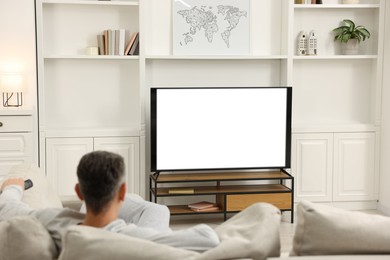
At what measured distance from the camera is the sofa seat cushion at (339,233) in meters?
2.06

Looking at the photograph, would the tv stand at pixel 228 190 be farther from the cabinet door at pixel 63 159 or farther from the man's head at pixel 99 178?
the man's head at pixel 99 178

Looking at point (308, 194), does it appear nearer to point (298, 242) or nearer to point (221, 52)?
point (221, 52)

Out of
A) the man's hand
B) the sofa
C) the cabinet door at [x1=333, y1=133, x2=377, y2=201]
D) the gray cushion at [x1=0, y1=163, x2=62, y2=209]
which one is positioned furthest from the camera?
the cabinet door at [x1=333, y1=133, x2=377, y2=201]

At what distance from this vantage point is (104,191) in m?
2.14

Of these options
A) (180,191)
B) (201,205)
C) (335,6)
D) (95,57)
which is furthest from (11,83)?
(335,6)

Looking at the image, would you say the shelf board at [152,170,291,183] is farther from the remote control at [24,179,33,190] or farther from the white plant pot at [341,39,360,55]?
the remote control at [24,179,33,190]

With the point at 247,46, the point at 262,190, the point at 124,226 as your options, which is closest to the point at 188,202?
the point at 262,190

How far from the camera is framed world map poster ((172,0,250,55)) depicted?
19.6ft

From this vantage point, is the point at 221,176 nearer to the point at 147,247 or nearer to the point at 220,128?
the point at 220,128

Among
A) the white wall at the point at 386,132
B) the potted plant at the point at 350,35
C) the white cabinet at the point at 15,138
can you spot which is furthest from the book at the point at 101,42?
the white wall at the point at 386,132

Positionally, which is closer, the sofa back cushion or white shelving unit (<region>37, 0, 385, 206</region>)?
the sofa back cushion

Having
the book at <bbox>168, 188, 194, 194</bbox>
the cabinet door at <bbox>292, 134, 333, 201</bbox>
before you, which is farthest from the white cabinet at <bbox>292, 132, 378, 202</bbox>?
the book at <bbox>168, 188, 194, 194</bbox>

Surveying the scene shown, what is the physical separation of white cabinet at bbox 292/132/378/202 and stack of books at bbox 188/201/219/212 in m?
0.86

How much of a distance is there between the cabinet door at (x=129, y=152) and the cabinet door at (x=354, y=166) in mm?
1864
